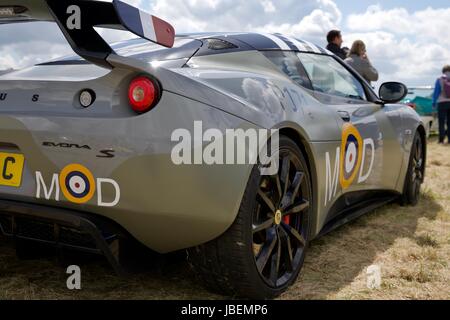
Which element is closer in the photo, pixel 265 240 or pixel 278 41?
pixel 265 240

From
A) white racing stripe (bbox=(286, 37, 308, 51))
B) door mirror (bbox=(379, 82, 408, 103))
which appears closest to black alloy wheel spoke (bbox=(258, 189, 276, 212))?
white racing stripe (bbox=(286, 37, 308, 51))

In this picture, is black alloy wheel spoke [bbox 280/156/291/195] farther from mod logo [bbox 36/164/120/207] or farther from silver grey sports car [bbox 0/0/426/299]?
mod logo [bbox 36/164/120/207]

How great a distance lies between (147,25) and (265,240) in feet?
3.71

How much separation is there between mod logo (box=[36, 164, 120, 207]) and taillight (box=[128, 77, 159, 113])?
1.00 ft

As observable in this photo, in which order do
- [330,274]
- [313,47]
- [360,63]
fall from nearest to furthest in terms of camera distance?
[330,274] → [313,47] → [360,63]

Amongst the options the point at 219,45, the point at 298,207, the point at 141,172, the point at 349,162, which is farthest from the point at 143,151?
the point at 349,162

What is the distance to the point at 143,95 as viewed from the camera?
6.83 feet

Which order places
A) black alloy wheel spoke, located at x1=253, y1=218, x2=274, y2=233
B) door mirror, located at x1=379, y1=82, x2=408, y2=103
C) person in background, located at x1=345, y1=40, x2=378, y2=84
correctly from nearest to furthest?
black alloy wheel spoke, located at x1=253, y1=218, x2=274, y2=233
door mirror, located at x1=379, y1=82, x2=408, y2=103
person in background, located at x1=345, y1=40, x2=378, y2=84

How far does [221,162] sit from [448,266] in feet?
5.61

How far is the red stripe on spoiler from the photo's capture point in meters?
2.06

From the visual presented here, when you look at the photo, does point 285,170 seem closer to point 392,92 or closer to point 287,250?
point 287,250

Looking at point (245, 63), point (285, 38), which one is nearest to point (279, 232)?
point (245, 63)

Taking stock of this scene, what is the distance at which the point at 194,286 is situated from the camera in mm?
2621

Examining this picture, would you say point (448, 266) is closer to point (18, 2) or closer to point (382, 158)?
point (382, 158)
